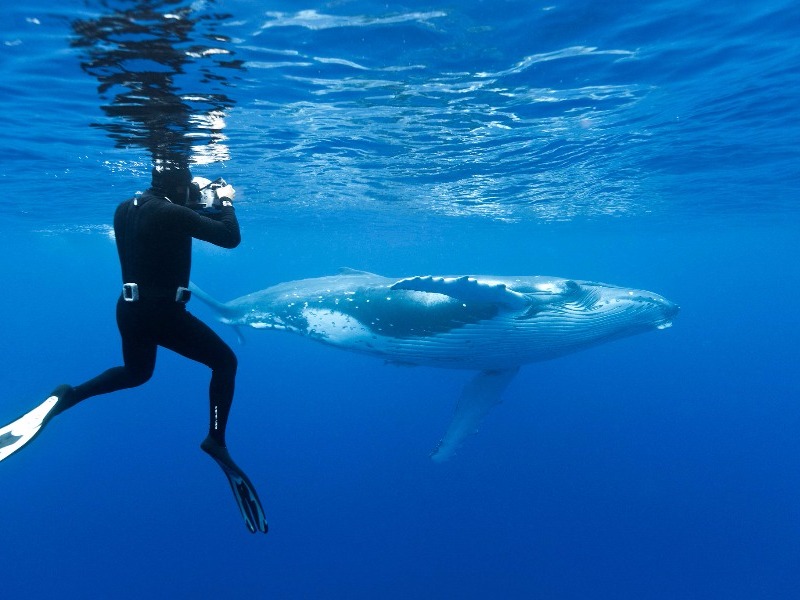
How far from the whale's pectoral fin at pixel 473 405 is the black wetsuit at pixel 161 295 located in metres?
5.19

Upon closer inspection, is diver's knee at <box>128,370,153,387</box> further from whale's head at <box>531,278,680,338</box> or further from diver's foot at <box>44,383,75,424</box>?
whale's head at <box>531,278,680,338</box>

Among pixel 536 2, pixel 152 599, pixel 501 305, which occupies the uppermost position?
pixel 536 2

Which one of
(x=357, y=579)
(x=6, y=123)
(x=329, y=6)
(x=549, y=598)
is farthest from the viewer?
(x=357, y=579)

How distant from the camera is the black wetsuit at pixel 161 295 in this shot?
5.34 metres

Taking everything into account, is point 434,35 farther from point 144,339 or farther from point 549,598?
point 549,598

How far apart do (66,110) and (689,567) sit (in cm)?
2100

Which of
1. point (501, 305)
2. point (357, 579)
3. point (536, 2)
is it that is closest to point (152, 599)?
point (357, 579)

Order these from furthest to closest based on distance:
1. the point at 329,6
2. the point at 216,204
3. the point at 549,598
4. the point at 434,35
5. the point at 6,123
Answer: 1. the point at 549,598
2. the point at 6,123
3. the point at 434,35
4. the point at 329,6
5. the point at 216,204

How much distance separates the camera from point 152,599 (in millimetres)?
14945

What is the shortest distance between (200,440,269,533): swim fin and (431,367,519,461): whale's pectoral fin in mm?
4550

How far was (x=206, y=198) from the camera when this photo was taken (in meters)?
5.69

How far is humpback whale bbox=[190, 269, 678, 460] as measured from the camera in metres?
8.36

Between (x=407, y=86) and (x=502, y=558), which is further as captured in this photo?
(x=502, y=558)

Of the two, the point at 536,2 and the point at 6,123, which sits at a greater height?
the point at 536,2
